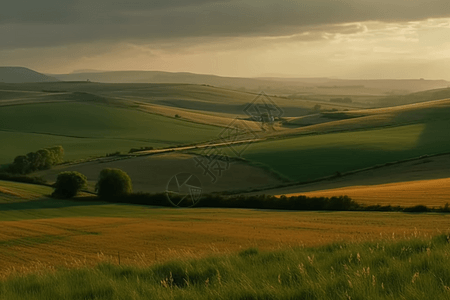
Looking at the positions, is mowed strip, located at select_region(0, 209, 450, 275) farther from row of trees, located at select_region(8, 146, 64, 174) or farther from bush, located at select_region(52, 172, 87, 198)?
row of trees, located at select_region(8, 146, 64, 174)

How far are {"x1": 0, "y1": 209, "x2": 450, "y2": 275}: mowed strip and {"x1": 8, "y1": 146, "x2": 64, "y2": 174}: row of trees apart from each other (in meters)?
35.1

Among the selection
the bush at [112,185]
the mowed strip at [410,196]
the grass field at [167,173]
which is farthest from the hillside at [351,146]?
the mowed strip at [410,196]

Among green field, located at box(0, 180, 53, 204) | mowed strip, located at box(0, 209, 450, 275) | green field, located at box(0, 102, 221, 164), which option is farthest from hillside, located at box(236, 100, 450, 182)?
green field, located at box(0, 102, 221, 164)

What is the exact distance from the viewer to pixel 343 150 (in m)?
60.4

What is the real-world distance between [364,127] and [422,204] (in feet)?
189

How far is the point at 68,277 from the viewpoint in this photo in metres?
6.59

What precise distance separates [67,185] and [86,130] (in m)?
63.3

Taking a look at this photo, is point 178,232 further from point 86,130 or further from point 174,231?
point 86,130

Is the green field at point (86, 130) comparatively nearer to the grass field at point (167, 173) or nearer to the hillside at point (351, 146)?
the grass field at point (167, 173)

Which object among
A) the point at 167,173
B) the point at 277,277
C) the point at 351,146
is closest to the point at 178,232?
the point at 277,277

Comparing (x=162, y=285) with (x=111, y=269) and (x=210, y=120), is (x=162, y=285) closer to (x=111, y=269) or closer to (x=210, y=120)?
(x=111, y=269)

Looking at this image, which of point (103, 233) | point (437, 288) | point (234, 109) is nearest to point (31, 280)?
point (437, 288)

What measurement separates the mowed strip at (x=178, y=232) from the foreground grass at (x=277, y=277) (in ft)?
26.7

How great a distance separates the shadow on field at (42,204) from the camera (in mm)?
37531
